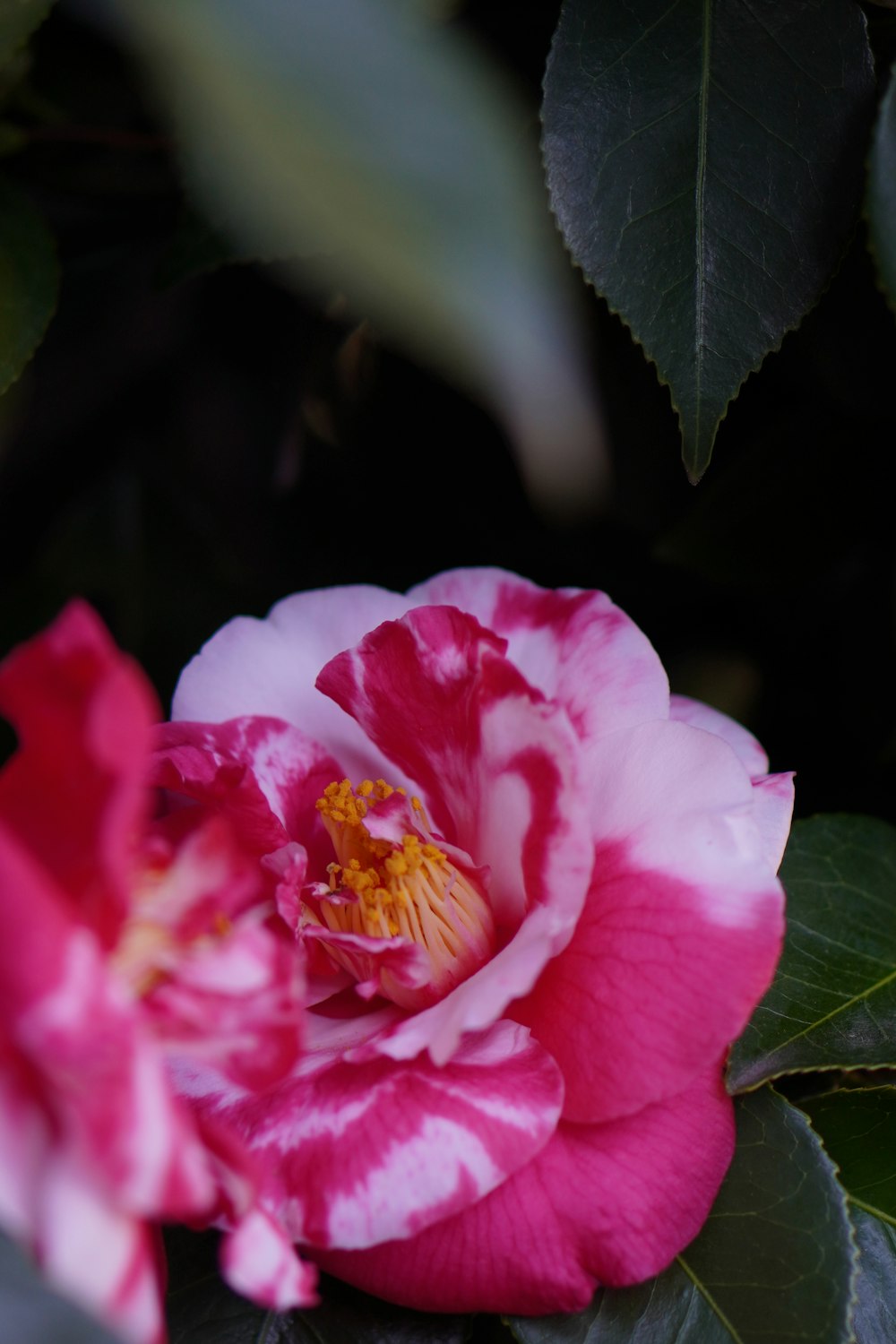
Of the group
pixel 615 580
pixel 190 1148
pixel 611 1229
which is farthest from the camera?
pixel 615 580

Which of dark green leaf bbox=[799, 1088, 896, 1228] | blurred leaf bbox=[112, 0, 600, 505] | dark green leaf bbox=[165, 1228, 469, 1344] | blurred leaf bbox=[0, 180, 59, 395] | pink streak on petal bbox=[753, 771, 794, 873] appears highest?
blurred leaf bbox=[112, 0, 600, 505]

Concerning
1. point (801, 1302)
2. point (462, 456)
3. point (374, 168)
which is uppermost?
point (374, 168)

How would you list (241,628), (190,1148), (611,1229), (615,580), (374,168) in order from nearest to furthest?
1. (374,168)
2. (190,1148)
3. (611,1229)
4. (241,628)
5. (615,580)

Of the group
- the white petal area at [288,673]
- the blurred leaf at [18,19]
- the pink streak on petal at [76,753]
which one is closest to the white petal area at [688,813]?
the white petal area at [288,673]

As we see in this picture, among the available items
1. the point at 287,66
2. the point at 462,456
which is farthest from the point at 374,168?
the point at 462,456

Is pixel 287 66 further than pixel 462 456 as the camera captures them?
No

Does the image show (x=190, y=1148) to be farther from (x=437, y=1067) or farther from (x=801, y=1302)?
(x=801, y=1302)

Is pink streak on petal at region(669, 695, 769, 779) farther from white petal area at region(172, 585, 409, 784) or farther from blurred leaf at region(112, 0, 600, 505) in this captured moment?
blurred leaf at region(112, 0, 600, 505)

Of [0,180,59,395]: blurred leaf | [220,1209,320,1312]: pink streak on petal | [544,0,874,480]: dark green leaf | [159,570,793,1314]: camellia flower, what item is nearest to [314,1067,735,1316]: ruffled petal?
[159,570,793,1314]: camellia flower
